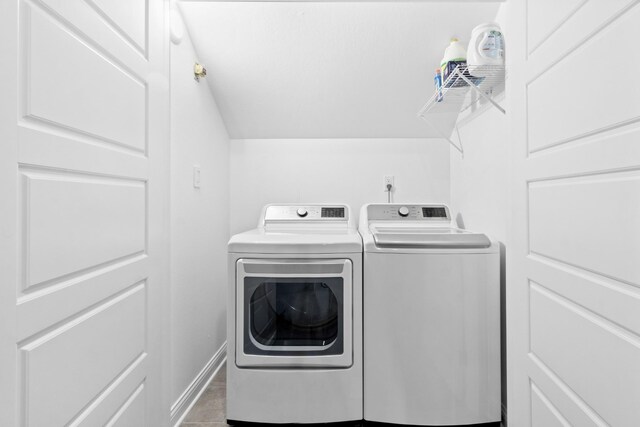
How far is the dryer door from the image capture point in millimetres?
1531

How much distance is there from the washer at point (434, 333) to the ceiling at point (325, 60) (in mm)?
1016

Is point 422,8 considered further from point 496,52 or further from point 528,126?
point 528,126

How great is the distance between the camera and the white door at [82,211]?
0.65 metres

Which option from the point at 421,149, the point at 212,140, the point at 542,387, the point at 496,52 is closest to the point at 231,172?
the point at 212,140

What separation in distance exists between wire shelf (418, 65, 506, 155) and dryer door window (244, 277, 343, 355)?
3.36 feet

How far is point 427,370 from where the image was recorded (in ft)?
4.92

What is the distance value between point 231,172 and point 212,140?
0.38 metres

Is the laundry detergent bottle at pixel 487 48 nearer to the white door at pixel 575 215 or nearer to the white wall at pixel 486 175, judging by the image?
the white wall at pixel 486 175

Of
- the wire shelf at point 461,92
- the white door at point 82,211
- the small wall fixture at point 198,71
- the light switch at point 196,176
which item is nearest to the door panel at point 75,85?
the white door at point 82,211

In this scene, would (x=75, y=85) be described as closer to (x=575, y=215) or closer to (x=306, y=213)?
(x=575, y=215)

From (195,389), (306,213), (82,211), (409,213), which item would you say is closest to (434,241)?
(409,213)

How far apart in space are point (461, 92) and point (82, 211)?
68.0 inches

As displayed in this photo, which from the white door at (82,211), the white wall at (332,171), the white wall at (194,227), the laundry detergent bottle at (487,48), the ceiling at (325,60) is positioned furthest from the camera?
the white wall at (332,171)

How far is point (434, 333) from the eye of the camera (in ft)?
4.93
